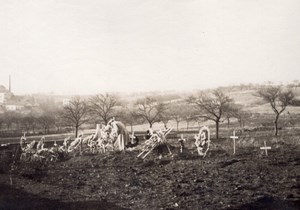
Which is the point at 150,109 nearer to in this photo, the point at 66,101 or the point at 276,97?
the point at 66,101

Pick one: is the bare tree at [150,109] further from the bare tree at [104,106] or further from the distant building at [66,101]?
the distant building at [66,101]

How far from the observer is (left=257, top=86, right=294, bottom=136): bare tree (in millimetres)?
8523

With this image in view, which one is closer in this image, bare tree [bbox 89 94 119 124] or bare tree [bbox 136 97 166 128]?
bare tree [bbox 136 97 166 128]

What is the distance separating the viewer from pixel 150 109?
10.6 metres

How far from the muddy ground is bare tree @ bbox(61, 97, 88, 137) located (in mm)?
2325

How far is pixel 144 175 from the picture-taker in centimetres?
819

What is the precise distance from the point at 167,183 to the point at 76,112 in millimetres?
5717

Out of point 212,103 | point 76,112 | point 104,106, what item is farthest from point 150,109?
point 76,112

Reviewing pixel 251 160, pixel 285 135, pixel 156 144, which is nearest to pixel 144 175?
pixel 156 144

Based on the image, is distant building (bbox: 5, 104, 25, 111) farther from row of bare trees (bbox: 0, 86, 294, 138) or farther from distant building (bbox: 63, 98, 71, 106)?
distant building (bbox: 63, 98, 71, 106)

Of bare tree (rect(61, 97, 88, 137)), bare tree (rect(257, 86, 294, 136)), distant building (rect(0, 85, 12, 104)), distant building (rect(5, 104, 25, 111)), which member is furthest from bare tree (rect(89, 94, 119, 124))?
bare tree (rect(257, 86, 294, 136))

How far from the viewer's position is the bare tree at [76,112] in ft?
38.5

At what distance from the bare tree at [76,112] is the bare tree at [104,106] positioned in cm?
38

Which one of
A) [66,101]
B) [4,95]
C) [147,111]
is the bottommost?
[147,111]
